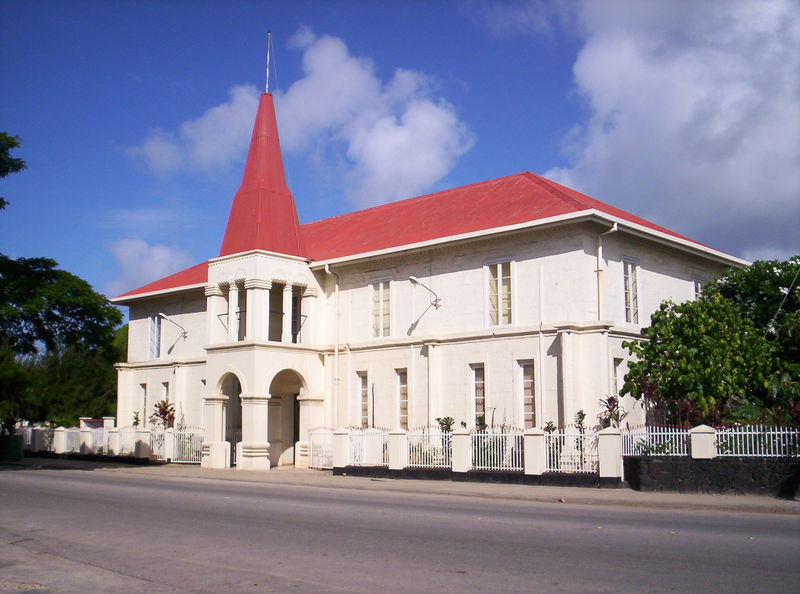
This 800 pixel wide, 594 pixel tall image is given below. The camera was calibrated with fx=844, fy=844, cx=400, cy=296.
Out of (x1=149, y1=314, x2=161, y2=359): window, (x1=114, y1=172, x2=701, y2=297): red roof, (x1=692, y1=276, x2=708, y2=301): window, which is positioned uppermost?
(x1=114, y1=172, x2=701, y2=297): red roof

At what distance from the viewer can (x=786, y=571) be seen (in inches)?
325

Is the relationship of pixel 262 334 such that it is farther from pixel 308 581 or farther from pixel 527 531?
pixel 308 581

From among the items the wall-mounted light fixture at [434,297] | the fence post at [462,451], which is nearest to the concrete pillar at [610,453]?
the fence post at [462,451]

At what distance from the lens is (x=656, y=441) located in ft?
60.5

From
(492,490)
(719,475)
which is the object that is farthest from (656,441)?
(492,490)

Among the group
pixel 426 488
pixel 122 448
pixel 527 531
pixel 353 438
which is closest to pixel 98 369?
pixel 122 448

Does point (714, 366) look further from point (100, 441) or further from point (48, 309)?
point (48, 309)

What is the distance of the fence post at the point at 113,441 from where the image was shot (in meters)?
33.1

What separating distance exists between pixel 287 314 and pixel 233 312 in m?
1.84

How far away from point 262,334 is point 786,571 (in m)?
21.0

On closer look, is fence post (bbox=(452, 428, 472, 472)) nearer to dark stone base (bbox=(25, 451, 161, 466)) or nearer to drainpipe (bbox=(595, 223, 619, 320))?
drainpipe (bbox=(595, 223, 619, 320))

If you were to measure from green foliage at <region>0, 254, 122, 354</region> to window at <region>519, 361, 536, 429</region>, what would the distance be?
17.6 m

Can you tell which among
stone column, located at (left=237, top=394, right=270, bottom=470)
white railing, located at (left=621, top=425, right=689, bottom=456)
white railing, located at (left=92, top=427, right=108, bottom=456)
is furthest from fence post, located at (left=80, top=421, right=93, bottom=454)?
white railing, located at (left=621, top=425, right=689, bottom=456)

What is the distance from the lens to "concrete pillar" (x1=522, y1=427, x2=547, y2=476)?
790 inches
